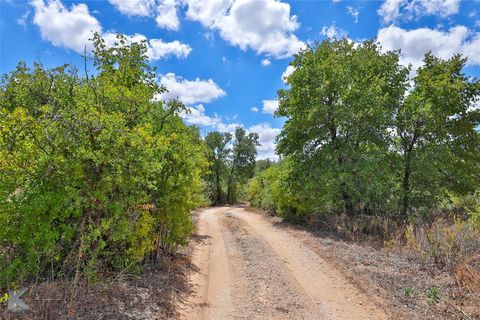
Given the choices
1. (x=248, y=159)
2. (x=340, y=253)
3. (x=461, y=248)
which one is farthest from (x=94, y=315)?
(x=248, y=159)

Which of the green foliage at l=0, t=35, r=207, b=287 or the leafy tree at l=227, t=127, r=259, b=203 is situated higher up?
the leafy tree at l=227, t=127, r=259, b=203

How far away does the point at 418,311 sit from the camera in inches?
250

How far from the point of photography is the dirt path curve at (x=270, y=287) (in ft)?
21.5

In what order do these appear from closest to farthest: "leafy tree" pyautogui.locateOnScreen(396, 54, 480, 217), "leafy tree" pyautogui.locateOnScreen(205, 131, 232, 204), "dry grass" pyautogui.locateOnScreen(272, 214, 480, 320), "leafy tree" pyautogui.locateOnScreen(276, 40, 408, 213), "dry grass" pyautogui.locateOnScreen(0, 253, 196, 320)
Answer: "dry grass" pyautogui.locateOnScreen(0, 253, 196, 320) < "dry grass" pyautogui.locateOnScreen(272, 214, 480, 320) < "leafy tree" pyautogui.locateOnScreen(276, 40, 408, 213) < "leafy tree" pyautogui.locateOnScreen(396, 54, 480, 217) < "leafy tree" pyautogui.locateOnScreen(205, 131, 232, 204)

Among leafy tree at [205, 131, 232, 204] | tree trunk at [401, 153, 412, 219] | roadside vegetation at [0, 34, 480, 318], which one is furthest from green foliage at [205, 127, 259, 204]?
tree trunk at [401, 153, 412, 219]

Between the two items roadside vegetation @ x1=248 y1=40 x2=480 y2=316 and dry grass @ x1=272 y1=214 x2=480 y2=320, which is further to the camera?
roadside vegetation @ x1=248 y1=40 x2=480 y2=316

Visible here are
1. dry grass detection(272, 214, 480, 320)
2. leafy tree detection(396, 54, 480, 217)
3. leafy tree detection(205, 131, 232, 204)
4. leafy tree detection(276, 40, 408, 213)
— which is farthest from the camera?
leafy tree detection(205, 131, 232, 204)

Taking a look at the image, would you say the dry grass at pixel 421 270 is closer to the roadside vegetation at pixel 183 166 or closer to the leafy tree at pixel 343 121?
the roadside vegetation at pixel 183 166

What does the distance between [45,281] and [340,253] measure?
28.4 feet

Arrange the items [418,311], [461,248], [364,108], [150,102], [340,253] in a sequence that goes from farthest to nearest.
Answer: [364,108]
[340,253]
[150,102]
[461,248]
[418,311]

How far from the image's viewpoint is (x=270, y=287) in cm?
786

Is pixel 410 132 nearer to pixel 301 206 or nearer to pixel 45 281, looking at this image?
pixel 301 206

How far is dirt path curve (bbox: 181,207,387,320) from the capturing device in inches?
258

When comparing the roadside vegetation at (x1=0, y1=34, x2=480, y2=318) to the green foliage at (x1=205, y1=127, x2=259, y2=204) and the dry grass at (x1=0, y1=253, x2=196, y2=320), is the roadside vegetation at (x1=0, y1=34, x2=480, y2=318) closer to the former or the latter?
the dry grass at (x1=0, y1=253, x2=196, y2=320)
